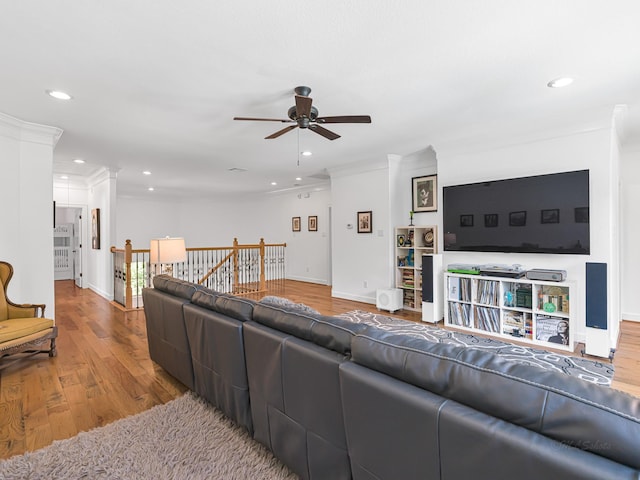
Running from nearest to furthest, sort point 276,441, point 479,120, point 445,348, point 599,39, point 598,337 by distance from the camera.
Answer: point 445,348
point 276,441
point 599,39
point 598,337
point 479,120

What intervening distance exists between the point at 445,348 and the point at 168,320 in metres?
2.25

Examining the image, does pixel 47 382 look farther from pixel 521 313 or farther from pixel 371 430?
pixel 521 313

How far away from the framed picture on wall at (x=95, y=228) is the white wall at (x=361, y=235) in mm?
4820

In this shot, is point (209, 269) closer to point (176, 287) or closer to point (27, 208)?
point (27, 208)

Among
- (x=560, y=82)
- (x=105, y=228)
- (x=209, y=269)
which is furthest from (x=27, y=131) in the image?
(x=560, y=82)

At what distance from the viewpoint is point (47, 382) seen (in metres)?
2.83

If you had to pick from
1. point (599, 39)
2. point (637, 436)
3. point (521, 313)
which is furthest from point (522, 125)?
point (637, 436)

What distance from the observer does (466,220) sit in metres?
4.55

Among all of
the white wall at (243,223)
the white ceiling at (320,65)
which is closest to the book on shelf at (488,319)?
the white ceiling at (320,65)

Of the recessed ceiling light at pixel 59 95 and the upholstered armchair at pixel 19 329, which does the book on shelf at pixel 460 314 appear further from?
the recessed ceiling light at pixel 59 95

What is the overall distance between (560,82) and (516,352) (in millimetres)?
2622

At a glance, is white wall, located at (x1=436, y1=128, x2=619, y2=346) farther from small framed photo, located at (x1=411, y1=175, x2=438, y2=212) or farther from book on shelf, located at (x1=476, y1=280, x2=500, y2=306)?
small framed photo, located at (x1=411, y1=175, x2=438, y2=212)

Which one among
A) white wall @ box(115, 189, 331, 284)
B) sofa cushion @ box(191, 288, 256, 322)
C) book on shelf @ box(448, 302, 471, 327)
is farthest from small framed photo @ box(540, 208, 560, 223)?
white wall @ box(115, 189, 331, 284)

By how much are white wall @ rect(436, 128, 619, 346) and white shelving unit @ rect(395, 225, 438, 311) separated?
641 millimetres
